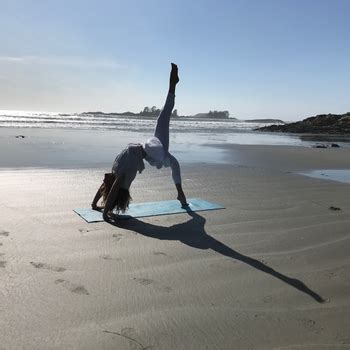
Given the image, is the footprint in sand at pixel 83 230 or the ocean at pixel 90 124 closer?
the footprint in sand at pixel 83 230

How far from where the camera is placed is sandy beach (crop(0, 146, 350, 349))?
2.64 metres

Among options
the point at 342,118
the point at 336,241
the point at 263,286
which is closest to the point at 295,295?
Result: the point at 263,286

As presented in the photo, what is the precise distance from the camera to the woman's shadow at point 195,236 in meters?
3.73

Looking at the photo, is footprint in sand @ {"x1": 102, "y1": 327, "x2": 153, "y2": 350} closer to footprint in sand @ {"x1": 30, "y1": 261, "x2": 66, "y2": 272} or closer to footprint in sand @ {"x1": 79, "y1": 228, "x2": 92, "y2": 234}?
footprint in sand @ {"x1": 30, "y1": 261, "x2": 66, "y2": 272}

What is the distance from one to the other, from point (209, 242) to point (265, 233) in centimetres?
79

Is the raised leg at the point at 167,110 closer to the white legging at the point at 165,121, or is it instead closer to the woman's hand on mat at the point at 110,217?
the white legging at the point at 165,121

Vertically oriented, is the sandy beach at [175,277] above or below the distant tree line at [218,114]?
below

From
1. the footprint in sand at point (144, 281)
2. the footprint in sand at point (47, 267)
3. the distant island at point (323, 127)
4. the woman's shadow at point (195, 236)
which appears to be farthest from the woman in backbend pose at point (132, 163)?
the distant island at point (323, 127)

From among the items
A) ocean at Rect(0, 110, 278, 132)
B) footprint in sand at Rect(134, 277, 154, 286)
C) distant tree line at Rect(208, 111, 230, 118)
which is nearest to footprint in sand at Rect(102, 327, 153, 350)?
footprint in sand at Rect(134, 277, 154, 286)

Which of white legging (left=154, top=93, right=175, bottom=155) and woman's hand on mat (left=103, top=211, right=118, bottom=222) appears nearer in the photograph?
woman's hand on mat (left=103, top=211, right=118, bottom=222)

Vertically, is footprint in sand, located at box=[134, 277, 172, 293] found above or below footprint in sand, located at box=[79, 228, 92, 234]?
below

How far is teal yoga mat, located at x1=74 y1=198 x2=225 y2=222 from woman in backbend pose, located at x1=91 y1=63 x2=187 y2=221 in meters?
0.12

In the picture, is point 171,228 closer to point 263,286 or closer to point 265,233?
point 265,233

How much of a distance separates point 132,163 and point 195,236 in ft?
4.53
